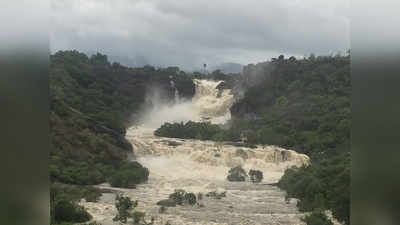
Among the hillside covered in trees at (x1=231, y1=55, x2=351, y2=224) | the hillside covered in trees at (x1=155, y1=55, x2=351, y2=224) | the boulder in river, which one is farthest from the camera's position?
the hillside covered in trees at (x1=155, y1=55, x2=351, y2=224)

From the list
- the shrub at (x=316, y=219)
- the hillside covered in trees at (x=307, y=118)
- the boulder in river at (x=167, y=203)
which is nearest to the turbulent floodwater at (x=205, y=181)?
the boulder in river at (x=167, y=203)

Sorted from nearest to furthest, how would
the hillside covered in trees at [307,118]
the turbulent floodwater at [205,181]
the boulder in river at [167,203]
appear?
1. the turbulent floodwater at [205,181]
2. the boulder in river at [167,203]
3. the hillside covered in trees at [307,118]

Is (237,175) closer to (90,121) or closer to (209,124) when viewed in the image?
(90,121)

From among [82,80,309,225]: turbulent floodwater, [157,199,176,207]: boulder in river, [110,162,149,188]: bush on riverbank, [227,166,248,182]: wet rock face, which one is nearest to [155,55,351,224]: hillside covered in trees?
[82,80,309,225]: turbulent floodwater

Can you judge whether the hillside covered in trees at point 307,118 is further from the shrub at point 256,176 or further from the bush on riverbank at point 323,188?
the shrub at point 256,176

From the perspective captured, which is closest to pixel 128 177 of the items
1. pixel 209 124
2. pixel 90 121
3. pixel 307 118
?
pixel 90 121

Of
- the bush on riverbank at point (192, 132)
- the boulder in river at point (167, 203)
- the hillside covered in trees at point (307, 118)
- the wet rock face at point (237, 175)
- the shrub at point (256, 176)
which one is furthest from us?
the bush on riverbank at point (192, 132)

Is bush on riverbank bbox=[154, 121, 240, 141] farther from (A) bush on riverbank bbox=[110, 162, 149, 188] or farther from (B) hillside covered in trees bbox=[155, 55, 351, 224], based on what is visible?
(A) bush on riverbank bbox=[110, 162, 149, 188]
